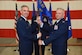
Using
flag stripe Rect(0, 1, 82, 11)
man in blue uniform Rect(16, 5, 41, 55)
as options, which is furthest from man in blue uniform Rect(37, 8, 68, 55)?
flag stripe Rect(0, 1, 82, 11)

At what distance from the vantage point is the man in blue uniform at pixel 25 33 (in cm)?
437

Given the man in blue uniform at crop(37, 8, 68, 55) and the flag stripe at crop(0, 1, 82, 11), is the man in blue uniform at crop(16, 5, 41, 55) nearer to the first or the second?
the man in blue uniform at crop(37, 8, 68, 55)

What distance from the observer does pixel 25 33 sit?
Answer: 4367mm

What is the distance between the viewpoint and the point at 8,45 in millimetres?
7477

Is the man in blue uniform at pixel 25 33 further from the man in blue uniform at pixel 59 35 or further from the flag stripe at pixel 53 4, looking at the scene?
the flag stripe at pixel 53 4

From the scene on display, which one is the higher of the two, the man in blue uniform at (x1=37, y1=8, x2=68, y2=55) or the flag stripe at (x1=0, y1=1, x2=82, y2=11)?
the flag stripe at (x1=0, y1=1, x2=82, y2=11)

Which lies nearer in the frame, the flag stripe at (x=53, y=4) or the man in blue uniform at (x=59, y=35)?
the man in blue uniform at (x=59, y=35)

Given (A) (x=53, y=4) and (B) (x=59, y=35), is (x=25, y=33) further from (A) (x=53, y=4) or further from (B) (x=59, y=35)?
(A) (x=53, y=4)

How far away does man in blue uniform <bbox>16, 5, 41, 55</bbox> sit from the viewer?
437 cm

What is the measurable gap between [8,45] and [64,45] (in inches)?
134

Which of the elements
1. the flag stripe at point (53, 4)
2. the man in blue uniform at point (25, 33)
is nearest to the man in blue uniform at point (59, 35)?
the man in blue uniform at point (25, 33)

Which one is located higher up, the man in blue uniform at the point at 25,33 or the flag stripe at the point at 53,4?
the flag stripe at the point at 53,4

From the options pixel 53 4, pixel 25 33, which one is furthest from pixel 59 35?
pixel 53 4

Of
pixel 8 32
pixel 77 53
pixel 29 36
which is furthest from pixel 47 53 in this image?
pixel 29 36
